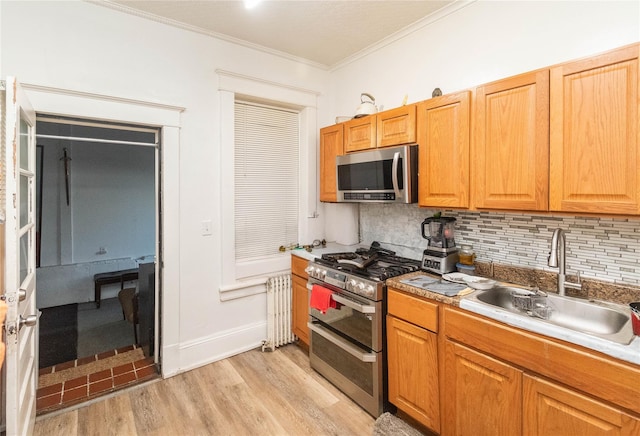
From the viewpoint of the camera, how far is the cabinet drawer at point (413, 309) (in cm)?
182

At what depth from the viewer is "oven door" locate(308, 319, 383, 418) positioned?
210 centimetres

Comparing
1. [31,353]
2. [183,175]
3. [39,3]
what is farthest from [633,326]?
[39,3]

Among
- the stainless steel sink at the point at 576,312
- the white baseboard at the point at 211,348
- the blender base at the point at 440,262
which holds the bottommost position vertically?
the white baseboard at the point at 211,348

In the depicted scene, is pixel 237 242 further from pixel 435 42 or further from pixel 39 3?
pixel 435 42

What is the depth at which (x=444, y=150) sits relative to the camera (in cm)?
204

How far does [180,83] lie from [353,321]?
2.26m

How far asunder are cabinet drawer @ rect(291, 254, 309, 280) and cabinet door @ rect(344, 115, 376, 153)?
106 cm

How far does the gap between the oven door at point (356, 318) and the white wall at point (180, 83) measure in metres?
0.94

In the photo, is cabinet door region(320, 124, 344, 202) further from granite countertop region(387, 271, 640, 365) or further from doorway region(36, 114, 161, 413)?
doorway region(36, 114, 161, 413)

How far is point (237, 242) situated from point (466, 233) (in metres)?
1.94

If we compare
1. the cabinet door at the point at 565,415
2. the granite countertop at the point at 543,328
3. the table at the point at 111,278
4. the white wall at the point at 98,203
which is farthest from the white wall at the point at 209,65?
the white wall at the point at 98,203

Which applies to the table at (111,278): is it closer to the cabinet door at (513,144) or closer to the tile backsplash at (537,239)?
the tile backsplash at (537,239)

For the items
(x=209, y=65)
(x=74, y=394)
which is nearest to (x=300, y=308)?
(x=74, y=394)

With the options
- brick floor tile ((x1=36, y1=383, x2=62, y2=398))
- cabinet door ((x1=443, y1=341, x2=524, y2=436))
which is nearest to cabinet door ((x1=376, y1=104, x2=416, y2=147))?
cabinet door ((x1=443, y1=341, x2=524, y2=436))
